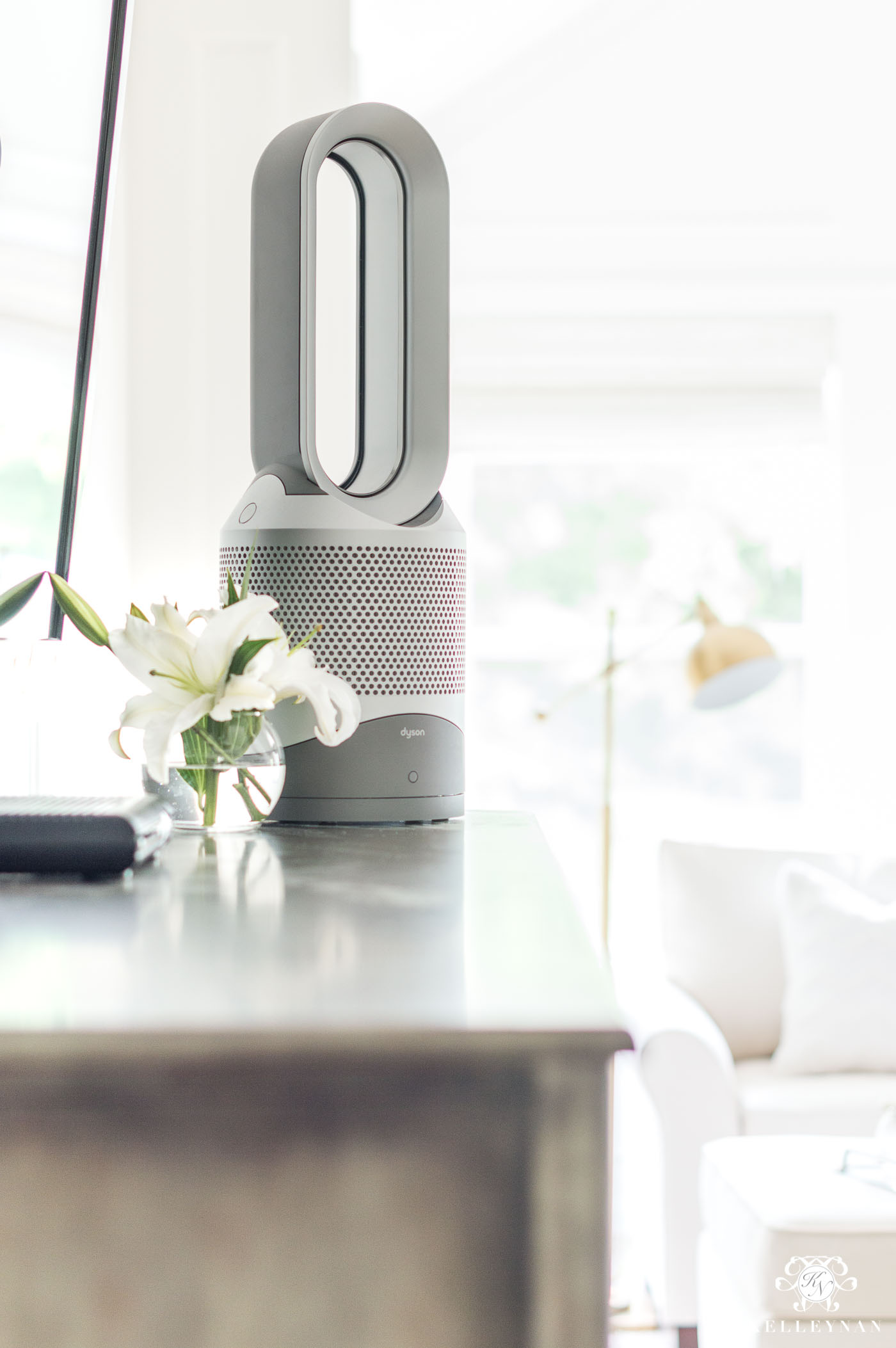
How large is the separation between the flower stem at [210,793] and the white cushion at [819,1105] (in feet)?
6.24

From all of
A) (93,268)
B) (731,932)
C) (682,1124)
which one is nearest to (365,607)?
(93,268)

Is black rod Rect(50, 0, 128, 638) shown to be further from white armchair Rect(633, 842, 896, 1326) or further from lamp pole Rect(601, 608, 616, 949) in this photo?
lamp pole Rect(601, 608, 616, 949)

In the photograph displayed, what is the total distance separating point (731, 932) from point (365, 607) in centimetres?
208

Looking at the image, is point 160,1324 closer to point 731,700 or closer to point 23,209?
point 23,209

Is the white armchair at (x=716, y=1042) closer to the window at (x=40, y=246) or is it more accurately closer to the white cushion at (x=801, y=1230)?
the white cushion at (x=801, y=1230)

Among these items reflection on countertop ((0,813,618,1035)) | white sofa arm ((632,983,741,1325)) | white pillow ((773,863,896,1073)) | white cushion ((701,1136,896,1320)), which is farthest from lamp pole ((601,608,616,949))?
reflection on countertop ((0,813,618,1035))

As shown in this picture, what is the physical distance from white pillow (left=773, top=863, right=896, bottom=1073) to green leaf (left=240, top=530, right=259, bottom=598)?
1961 mm

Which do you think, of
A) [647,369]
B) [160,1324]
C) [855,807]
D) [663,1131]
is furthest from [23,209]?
[855,807]

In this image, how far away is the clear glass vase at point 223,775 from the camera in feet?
2.13

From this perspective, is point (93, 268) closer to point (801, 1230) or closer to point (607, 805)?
point (801, 1230)

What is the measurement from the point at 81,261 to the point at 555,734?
2474 mm

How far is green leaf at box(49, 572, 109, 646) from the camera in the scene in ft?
2.30

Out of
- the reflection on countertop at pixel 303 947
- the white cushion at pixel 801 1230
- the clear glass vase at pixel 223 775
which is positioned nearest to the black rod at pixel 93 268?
the clear glass vase at pixel 223 775

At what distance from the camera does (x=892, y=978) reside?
2359mm
